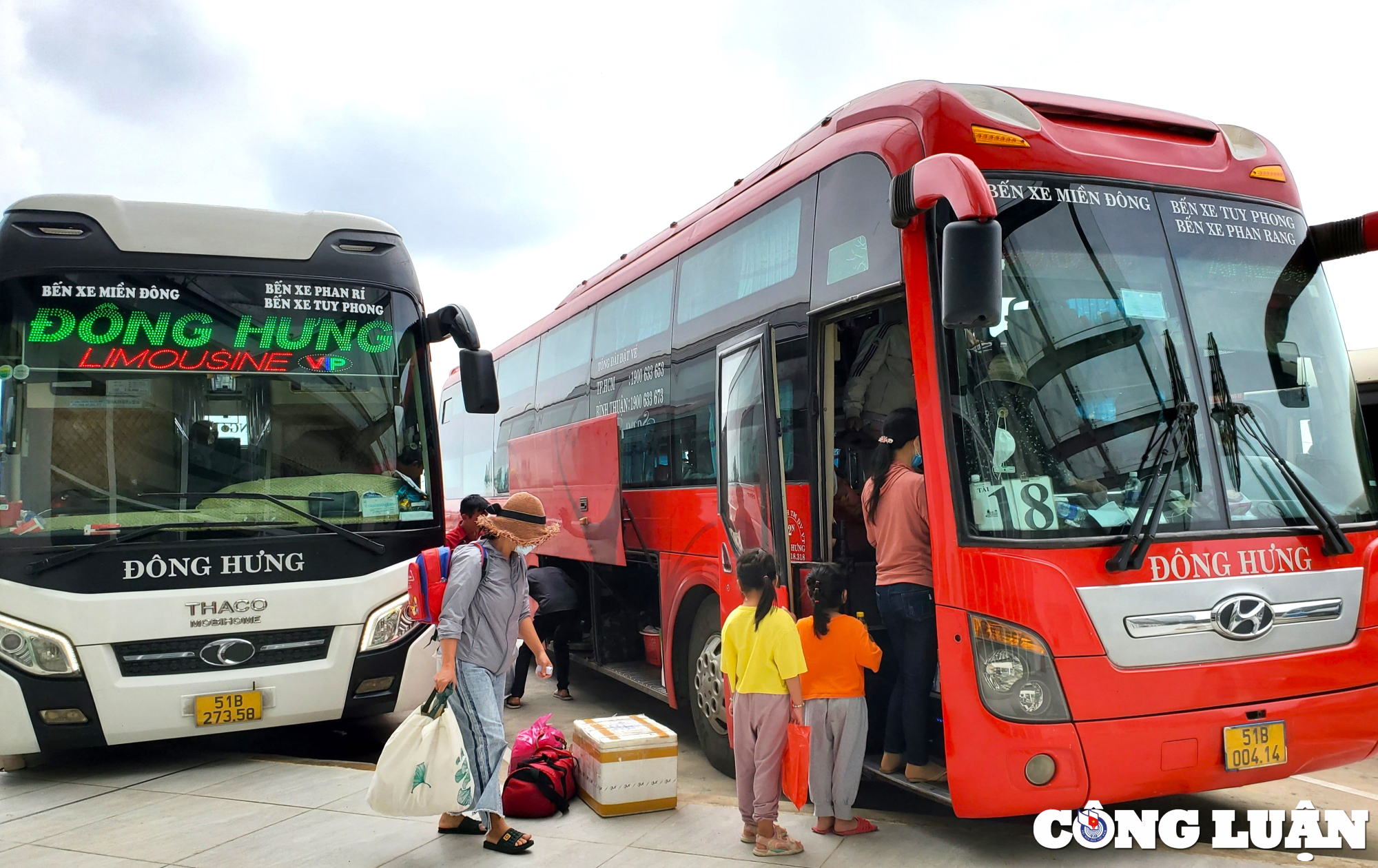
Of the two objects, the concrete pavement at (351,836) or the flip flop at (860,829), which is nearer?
the concrete pavement at (351,836)

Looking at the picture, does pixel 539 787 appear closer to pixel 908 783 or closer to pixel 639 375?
pixel 908 783

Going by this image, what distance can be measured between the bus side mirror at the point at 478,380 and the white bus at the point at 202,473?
0.09 feet

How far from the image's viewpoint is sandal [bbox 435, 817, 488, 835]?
517cm

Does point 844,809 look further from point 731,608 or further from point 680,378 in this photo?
point 680,378

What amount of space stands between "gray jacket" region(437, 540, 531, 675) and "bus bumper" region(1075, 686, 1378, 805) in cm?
275

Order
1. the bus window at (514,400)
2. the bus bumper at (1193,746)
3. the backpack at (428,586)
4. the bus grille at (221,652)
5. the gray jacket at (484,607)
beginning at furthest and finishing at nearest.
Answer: the bus window at (514,400)
the bus grille at (221,652)
the backpack at (428,586)
the gray jacket at (484,607)
the bus bumper at (1193,746)

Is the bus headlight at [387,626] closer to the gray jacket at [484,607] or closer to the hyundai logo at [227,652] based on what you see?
the hyundai logo at [227,652]

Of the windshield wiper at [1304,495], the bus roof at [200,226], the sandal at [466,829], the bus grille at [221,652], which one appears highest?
the bus roof at [200,226]

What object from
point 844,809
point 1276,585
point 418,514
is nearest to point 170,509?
point 418,514

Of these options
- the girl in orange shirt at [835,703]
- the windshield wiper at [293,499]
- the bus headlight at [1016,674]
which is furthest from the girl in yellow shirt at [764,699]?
the windshield wiper at [293,499]

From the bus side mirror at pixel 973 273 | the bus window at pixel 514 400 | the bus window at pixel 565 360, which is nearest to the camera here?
the bus side mirror at pixel 973 273

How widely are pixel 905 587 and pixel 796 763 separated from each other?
40.3 inches

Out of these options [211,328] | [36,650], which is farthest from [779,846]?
[211,328]

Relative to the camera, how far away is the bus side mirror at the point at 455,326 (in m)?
7.27
